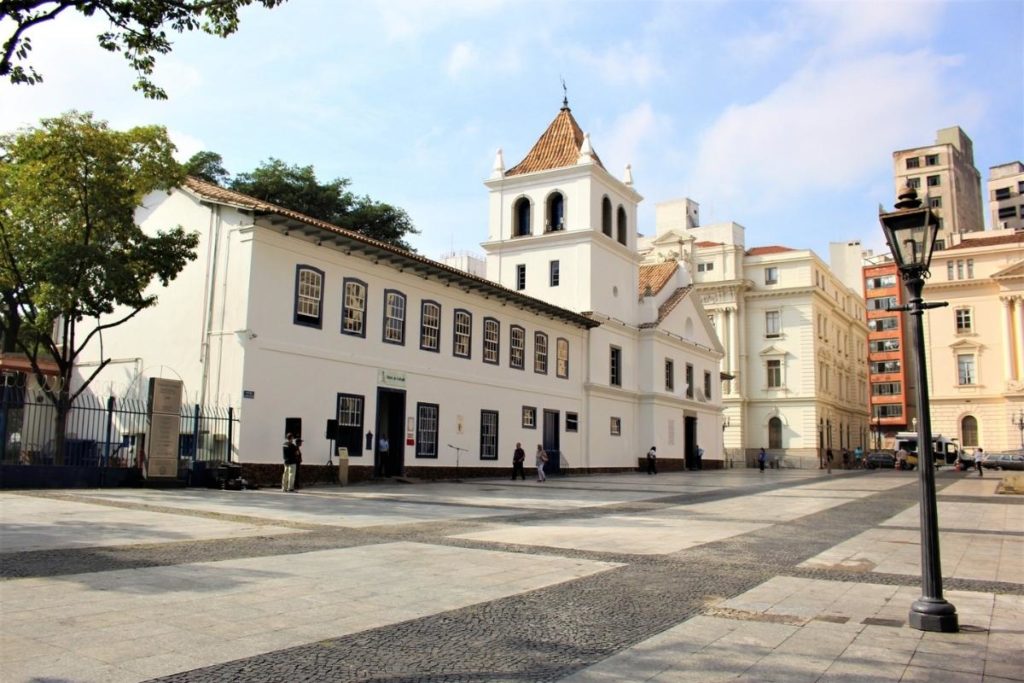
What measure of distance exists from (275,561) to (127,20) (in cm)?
860

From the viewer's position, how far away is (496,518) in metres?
14.0

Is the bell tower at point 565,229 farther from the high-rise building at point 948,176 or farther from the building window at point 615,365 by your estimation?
the high-rise building at point 948,176

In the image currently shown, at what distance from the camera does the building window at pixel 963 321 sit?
6912cm

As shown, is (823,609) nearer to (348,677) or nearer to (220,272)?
(348,677)

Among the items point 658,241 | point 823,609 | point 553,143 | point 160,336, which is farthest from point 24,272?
point 658,241

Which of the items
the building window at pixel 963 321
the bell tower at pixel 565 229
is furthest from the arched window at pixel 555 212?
the building window at pixel 963 321

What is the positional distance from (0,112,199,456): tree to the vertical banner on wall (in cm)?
185

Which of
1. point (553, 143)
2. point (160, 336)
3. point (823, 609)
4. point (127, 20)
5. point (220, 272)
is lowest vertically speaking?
point (823, 609)

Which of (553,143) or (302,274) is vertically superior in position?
(553,143)

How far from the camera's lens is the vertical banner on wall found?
18562 millimetres

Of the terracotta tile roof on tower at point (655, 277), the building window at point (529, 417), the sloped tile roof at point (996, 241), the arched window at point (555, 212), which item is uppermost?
the sloped tile roof at point (996, 241)

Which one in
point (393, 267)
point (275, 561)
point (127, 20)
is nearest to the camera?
point (275, 561)

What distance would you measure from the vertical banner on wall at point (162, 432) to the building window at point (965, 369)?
224 ft

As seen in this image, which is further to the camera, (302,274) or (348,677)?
(302,274)
